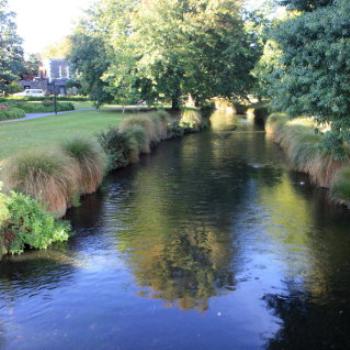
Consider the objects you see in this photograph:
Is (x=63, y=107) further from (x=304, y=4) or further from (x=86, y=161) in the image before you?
(x=304, y=4)

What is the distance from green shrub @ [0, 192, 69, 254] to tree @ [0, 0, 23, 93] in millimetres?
42712

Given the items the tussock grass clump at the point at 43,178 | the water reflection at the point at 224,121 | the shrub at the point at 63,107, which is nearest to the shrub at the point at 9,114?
the shrub at the point at 63,107

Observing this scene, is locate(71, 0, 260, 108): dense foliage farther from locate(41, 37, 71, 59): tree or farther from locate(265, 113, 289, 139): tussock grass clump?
locate(41, 37, 71, 59): tree

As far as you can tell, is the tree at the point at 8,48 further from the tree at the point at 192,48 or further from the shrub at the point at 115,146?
the shrub at the point at 115,146

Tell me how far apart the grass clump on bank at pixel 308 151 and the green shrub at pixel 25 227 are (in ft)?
24.3

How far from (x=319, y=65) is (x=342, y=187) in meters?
4.22

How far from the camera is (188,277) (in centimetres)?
829

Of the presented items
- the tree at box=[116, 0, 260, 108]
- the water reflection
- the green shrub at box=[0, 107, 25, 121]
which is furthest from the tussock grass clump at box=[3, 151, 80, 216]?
the water reflection

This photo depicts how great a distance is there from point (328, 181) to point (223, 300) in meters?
9.12

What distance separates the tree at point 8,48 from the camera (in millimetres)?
48312

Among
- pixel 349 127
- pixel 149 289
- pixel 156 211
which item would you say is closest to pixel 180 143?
pixel 156 211

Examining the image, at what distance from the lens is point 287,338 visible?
640 cm

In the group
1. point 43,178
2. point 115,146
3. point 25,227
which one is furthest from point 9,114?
point 25,227

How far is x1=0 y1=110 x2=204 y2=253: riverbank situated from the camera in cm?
1069
